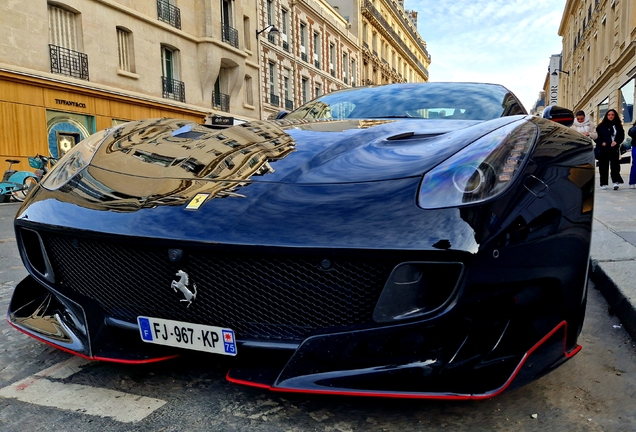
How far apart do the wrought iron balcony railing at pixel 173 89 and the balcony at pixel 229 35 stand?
3.27 metres

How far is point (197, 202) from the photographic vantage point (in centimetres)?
153

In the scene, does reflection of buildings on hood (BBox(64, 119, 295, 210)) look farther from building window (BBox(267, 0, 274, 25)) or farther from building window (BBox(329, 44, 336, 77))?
building window (BBox(329, 44, 336, 77))

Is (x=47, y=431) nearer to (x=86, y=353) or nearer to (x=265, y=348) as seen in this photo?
(x=86, y=353)

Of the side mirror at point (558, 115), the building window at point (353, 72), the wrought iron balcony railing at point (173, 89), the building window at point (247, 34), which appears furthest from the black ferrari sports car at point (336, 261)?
the building window at point (353, 72)

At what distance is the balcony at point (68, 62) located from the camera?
14023 millimetres

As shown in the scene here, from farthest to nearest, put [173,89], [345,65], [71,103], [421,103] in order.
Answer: [345,65], [173,89], [71,103], [421,103]

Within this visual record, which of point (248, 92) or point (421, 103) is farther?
point (248, 92)

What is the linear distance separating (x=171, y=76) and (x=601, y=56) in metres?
21.9

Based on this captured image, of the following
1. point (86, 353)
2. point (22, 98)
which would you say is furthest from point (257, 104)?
point (86, 353)

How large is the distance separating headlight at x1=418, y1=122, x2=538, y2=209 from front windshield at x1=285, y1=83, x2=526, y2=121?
939 millimetres

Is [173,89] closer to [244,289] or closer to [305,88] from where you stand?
[305,88]

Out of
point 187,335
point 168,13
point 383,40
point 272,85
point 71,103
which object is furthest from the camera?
point 383,40

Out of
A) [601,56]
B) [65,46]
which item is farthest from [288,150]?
[601,56]

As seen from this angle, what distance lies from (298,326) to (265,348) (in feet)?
0.35
